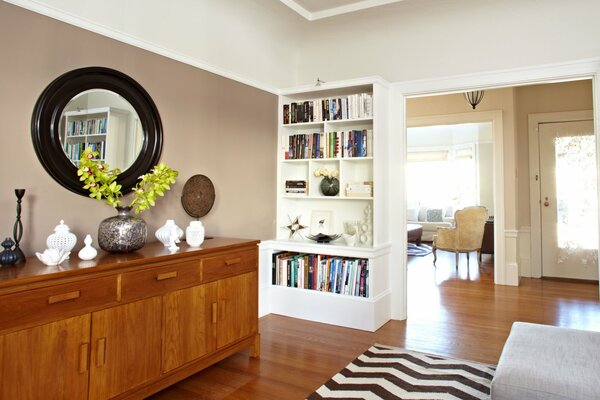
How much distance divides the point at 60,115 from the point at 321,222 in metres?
2.48

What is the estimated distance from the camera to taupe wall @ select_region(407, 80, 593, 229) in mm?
5316

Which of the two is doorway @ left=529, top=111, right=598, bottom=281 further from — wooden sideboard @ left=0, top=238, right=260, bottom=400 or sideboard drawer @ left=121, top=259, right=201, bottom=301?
sideboard drawer @ left=121, top=259, right=201, bottom=301

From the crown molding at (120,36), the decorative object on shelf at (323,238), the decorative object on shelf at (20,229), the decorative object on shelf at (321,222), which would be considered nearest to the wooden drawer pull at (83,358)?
the decorative object on shelf at (20,229)

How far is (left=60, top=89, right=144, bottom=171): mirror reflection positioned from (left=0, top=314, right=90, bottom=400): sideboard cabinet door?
970 millimetres

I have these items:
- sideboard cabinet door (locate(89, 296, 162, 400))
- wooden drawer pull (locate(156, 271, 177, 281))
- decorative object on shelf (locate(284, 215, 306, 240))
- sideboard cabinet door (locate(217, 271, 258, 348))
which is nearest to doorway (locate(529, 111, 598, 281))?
decorative object on shelf (locate(284, 215, 306, 240))

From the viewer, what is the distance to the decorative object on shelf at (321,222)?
13.5ft

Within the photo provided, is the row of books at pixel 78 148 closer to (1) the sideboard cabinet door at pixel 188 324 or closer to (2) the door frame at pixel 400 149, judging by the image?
(1) the sideboard cabinet door at pixel 188 324

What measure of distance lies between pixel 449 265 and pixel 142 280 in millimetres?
5714

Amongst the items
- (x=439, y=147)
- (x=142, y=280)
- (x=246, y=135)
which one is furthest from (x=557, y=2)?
(x=439, y=147)

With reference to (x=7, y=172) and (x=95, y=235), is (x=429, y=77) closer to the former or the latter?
(x=95, y=235)

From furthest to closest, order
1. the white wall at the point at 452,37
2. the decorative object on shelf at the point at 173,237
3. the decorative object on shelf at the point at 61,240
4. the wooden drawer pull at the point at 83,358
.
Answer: the white wall at the point at 452,37, the decorative object on shelf at the point at 173,237, the decorative object on shelf at the point at 61,240, the wooden drawer pull at the point at 83,358

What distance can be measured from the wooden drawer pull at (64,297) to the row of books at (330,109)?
2.65m

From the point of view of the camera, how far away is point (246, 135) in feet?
12.1

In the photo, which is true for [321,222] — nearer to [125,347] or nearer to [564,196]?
[125,347]
